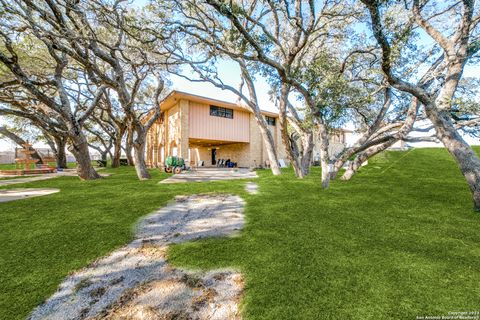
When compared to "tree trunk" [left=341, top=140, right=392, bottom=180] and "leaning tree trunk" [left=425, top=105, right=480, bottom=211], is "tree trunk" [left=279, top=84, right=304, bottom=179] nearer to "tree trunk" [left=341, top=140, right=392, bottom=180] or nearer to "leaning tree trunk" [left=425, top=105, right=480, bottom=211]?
"tree trunk" [left=341, top=140, right=392, bottom=180]

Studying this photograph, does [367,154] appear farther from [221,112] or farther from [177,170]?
[221,112]

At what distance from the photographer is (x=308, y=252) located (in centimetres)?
303

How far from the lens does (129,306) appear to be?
212 centimetres

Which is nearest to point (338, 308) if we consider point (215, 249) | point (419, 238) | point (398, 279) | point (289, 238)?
point (398, 279)

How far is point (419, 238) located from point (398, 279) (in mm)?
1617

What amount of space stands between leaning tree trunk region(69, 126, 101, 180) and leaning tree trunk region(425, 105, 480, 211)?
12.6 metres

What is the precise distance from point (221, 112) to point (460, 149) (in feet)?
55.6

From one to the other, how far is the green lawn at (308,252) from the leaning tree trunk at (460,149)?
670mm

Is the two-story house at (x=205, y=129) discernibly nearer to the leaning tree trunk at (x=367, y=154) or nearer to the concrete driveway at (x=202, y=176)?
the concrete driveway at (x=202, y=176)

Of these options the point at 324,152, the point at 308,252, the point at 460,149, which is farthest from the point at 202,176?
the point at 460,149

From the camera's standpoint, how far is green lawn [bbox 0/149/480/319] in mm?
2062

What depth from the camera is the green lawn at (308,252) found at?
206 centimetres

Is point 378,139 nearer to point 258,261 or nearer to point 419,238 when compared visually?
point 419,238

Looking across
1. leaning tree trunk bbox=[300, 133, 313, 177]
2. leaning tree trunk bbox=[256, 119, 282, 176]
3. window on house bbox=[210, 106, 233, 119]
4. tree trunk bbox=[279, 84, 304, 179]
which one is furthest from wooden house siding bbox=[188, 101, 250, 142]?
leaning tree trunk bbox=[300, 133, 313, 177]
